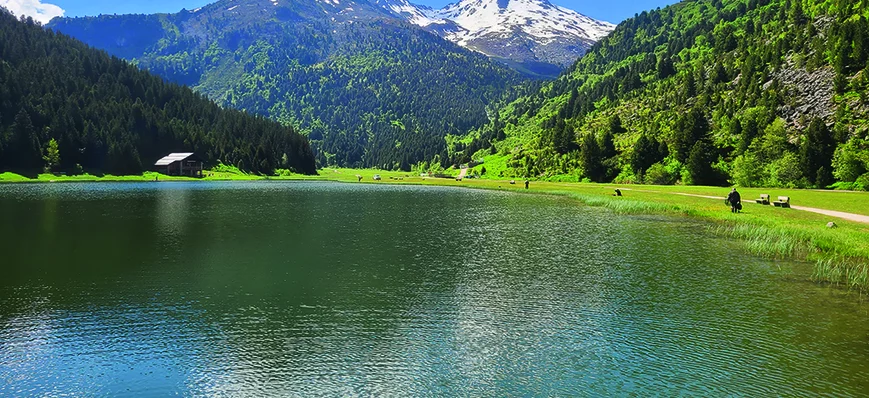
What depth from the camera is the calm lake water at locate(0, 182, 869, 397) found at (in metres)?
18.3

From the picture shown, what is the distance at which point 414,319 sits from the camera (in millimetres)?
25250

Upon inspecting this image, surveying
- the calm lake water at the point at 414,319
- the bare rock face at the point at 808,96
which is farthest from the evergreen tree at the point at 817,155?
the calm lake water at the point at 414,319

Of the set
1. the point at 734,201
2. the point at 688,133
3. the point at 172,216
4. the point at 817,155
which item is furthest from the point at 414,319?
the point at 688,133

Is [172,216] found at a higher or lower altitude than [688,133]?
lower

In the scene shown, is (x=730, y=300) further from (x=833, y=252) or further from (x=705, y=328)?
(x=833, y=252)

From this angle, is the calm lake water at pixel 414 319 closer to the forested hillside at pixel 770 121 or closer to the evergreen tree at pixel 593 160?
the forested hillside at pixel 770 121

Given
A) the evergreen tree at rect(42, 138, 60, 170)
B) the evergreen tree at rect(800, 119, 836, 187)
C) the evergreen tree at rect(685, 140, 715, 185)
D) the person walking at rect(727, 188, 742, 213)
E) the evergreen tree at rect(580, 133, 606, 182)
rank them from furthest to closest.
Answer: the evergreen tree at rect(580, 133, 606, 182)
the evergreen tree at rect(42, 138, 60, 170)
the evergreen tree at rect(685, 140, 715, 185)
the evergreen tree at rect(800, 119, 836, 187)
the person walking at rect(727, 188, 742, 213)

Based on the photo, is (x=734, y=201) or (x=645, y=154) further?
(x=645, y=154)

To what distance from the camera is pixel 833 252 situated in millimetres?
41219

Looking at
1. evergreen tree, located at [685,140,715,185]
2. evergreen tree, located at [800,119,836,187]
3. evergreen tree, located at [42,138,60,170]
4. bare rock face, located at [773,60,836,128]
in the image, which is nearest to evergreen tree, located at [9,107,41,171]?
evergreen tree, located at [42,138,60,170]

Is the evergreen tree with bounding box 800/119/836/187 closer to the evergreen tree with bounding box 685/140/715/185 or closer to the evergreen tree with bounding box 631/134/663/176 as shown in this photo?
the evergreen tree with bounding box 685/140/715/185

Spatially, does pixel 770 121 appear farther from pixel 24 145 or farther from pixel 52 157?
pixel 24 145

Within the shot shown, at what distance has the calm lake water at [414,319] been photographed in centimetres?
1831

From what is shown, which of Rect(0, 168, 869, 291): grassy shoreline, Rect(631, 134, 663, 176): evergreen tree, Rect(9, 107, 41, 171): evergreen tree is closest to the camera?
Rect(0, 168, 869, 291): grassy shoreline
